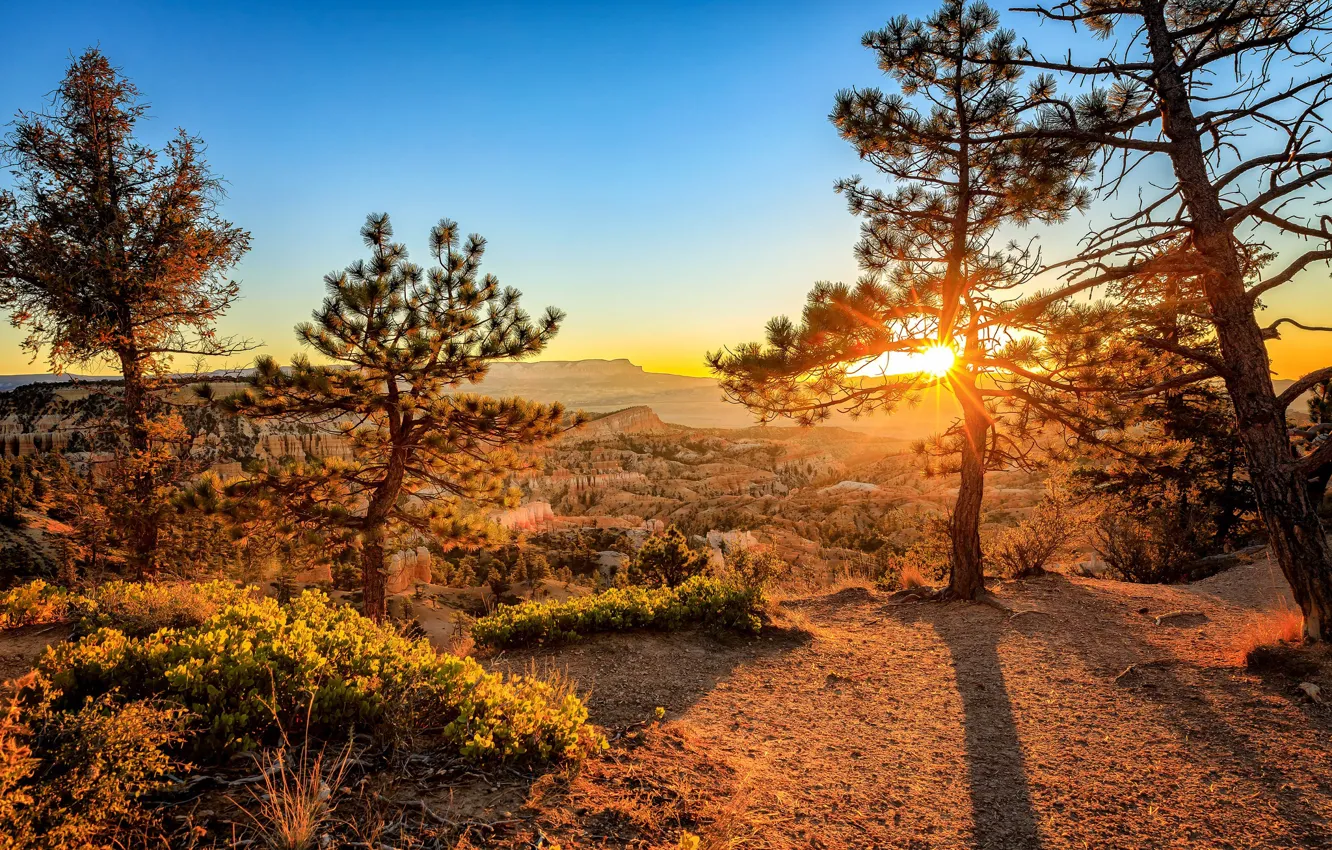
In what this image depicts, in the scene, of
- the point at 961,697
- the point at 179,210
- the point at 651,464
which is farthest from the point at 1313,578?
the point at 651,464

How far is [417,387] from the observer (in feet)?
33.7

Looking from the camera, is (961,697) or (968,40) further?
(968,40)

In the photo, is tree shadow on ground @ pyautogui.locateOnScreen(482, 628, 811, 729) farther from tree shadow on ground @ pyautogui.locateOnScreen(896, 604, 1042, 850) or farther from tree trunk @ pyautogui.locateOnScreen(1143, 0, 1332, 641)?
tree trunk @ pyautogui.locateOnScreen(1143, 0, 1332, 641)

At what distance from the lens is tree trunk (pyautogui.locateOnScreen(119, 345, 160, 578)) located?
1068 centimetres

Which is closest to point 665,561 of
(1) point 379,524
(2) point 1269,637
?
(1) point 379,524

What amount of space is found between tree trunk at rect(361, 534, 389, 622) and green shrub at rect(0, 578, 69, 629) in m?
4.18

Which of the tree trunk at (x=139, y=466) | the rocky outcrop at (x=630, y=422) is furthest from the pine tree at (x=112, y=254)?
the rocky outcrop at (x=630, y=422)

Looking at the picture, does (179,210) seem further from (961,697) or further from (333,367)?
(961,697)

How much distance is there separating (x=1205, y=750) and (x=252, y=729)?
20.1ft

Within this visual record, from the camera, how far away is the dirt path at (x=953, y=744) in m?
3.35

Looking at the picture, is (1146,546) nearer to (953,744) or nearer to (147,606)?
(953,744)

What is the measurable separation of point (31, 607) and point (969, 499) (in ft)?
37.0

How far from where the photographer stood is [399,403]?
414 inches

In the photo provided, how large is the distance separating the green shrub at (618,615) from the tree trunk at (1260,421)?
5.16 metres
